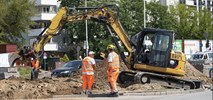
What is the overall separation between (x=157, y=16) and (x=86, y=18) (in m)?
59.3

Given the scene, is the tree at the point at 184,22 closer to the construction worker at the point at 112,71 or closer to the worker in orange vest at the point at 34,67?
the worker in orange vest at the point at 34,67

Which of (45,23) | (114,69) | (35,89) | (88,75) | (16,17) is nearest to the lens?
(114,69)

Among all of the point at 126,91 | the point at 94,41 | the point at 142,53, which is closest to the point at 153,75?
the point at 142,53

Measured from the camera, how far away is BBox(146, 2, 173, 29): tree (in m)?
81.9

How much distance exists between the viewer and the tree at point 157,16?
269 feet

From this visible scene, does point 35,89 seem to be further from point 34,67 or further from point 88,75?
point 34,67

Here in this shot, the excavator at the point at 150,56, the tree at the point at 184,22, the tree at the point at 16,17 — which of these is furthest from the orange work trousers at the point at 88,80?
the tree at the point at 184,22

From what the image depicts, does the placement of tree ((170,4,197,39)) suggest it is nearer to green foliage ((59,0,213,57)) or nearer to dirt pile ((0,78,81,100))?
green foliage ((59,0,213,57))

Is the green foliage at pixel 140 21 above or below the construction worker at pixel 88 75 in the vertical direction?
above

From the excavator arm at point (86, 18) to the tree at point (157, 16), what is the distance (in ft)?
190

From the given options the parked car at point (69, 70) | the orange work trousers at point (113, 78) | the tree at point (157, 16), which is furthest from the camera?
the tree at point (157, 16)

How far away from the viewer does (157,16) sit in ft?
270

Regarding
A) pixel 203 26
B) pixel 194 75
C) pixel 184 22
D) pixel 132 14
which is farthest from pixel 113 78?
pixel 203 26

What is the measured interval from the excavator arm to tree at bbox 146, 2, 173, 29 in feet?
190
